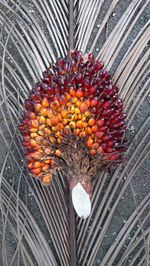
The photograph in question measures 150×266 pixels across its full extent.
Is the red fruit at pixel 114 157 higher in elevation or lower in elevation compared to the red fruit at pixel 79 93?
lower

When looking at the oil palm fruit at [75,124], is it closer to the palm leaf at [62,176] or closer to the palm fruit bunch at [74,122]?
the palm fruit bunch at [74,122]

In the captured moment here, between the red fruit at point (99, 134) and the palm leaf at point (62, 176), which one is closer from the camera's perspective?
the red fruit at point (99, 134)

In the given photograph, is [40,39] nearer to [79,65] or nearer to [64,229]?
[79,65]

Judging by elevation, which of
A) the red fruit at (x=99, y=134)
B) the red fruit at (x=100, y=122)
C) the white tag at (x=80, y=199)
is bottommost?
the white tag at (x=80, y=199)

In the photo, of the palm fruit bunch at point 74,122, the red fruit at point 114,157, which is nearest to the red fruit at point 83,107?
the palm fruit bunch at point 74,122

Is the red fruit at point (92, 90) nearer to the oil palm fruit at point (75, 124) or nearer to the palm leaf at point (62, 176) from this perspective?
the oil palm fruit at point (75, 124)

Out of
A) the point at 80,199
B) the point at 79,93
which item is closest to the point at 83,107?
the point at 79,93

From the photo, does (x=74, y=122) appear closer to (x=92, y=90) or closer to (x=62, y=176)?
(x=92, y=90)

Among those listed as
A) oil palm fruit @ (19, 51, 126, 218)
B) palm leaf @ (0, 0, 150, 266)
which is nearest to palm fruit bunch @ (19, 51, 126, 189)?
oil palm fruit @ (19, 51, 126, 218)
